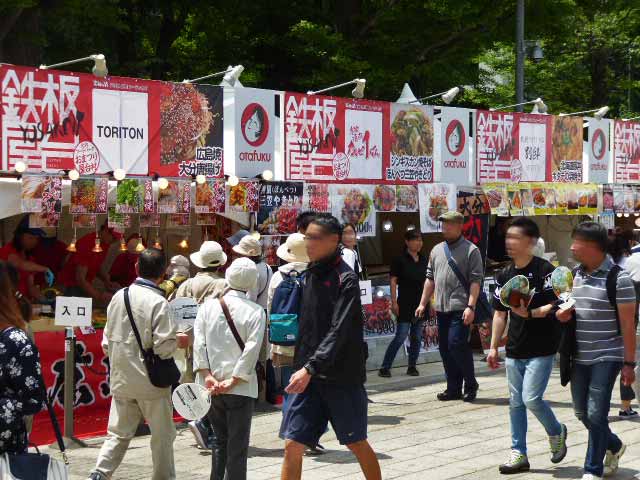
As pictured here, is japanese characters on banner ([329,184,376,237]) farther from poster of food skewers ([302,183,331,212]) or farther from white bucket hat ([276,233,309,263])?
white bucket hat ([276,233,309,263])

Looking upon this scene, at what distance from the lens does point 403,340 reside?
12.3 meters

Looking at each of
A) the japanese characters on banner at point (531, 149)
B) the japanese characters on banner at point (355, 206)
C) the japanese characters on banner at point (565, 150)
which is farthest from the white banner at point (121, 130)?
the japanese characters on banner at point (565, 150)

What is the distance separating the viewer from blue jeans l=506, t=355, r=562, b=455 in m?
7.22

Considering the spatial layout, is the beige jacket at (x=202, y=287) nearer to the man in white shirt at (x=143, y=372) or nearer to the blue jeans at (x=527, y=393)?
the man in white shirt at (x=143, y=372)

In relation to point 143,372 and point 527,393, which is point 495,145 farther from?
point 143,372

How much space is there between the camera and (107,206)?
33.3ft

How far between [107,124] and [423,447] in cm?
446

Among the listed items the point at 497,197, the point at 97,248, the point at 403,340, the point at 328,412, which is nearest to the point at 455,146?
the point at 497,197

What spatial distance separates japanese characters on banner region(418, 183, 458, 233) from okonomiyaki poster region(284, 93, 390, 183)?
63cm

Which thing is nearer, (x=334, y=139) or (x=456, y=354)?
(x=456, y=354)

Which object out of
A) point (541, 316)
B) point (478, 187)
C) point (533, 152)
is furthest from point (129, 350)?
point (533, 152)

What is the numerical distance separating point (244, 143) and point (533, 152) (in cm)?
557

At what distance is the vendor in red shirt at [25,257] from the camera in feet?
36.7

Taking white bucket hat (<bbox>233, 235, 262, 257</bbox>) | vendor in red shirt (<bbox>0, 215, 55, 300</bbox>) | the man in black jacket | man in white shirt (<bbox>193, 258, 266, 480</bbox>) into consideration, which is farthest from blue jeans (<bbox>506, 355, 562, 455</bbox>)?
vendor in red shirt (<bbox>0, 215, 55, 300</bbox>)
